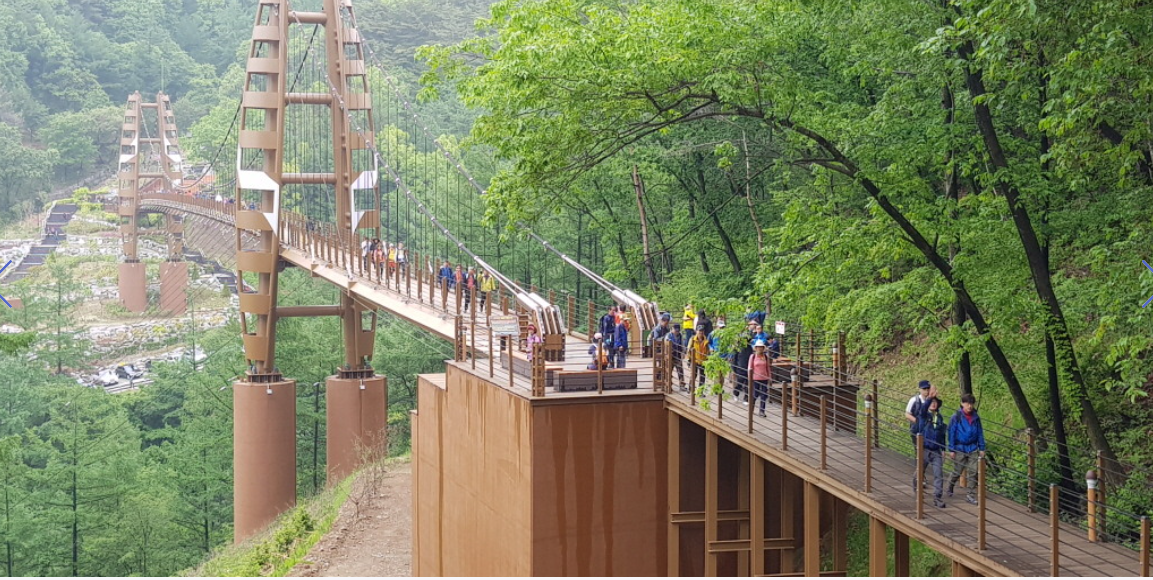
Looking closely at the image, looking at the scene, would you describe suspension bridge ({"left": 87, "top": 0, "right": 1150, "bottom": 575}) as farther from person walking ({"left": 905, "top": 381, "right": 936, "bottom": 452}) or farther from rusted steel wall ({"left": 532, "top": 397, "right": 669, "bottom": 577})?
person walking ({"left": 905, "top": 381, "right": 936, "bottom": 452})

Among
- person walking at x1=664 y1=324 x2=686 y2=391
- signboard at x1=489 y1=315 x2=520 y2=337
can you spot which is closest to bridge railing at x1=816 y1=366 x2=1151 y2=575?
person walking at x1=664 y1=324 x2=686 y2=391

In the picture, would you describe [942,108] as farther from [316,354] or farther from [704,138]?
[316,354]

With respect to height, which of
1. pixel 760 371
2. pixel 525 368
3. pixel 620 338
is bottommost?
pixel 525 368

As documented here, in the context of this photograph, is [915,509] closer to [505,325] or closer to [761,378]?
[761,378]

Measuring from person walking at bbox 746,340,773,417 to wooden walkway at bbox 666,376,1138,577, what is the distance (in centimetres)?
32

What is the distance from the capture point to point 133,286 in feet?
290

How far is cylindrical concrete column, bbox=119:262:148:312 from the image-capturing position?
87875 mm

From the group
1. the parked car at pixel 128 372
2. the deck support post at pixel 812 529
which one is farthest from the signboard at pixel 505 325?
the parked car at pixel 128 372

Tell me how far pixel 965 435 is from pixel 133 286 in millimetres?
80769

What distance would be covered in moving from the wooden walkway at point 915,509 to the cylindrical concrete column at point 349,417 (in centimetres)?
2339

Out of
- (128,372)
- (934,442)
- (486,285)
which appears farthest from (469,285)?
(128,372)

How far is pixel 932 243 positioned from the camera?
55.1 feet

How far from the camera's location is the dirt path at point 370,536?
1079 inches

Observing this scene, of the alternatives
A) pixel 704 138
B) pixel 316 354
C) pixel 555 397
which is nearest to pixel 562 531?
pixel 555 397
